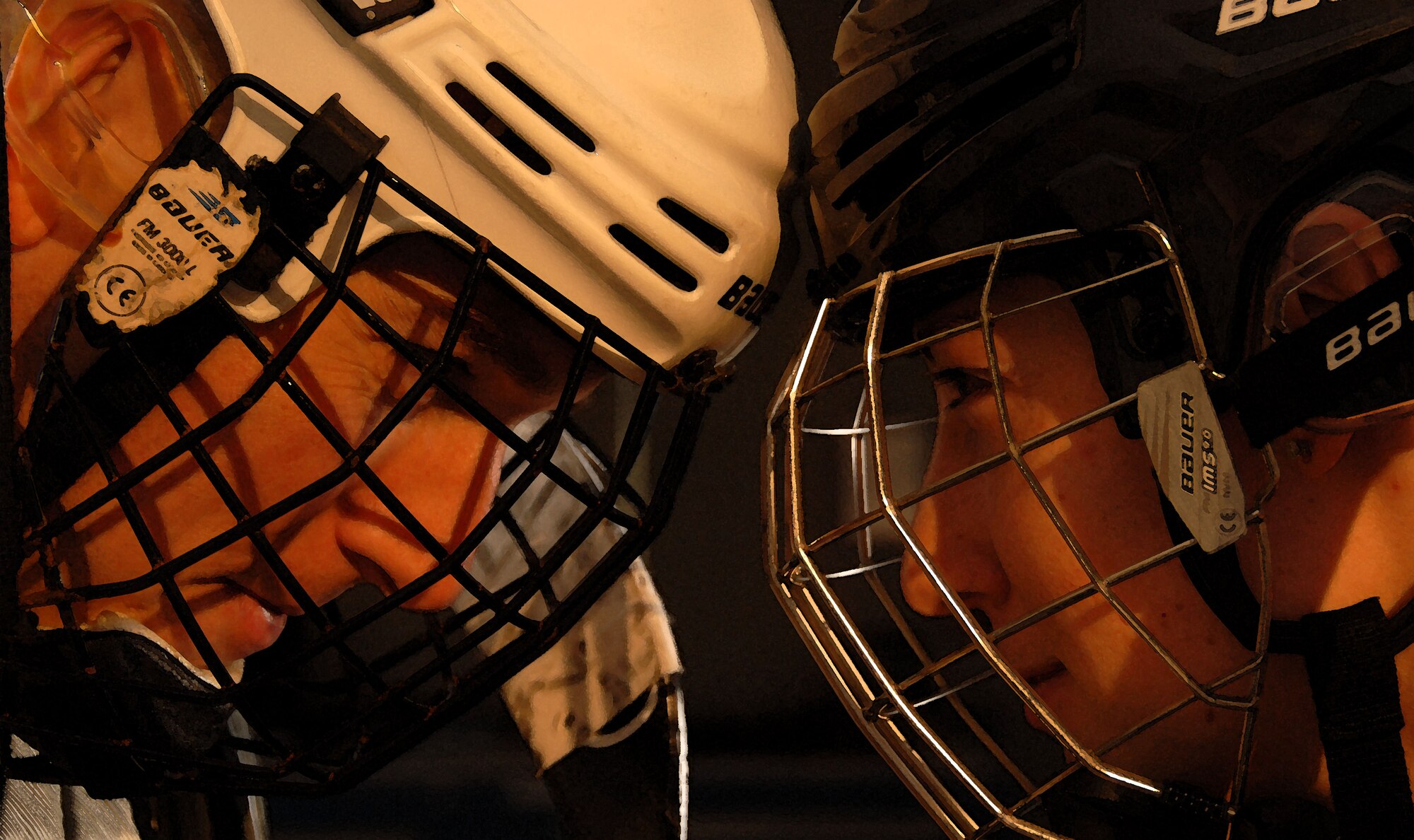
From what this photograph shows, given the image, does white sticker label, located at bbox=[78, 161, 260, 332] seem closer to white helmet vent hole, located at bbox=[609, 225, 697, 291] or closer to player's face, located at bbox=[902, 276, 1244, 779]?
white helmet vent hole, located at bbox=[609, 225, 697, 291]

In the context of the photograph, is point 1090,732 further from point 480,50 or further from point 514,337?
point 480,50

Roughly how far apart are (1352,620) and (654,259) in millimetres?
514

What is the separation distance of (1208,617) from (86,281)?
0.77 metres

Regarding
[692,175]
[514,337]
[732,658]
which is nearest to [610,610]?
[732,658]

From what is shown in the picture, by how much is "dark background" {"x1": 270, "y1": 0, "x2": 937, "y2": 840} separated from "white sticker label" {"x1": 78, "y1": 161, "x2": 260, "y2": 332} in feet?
2.04

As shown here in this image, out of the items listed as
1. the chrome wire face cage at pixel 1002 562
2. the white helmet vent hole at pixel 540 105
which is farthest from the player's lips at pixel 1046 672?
the white helmet vent hole at pixel 540 105

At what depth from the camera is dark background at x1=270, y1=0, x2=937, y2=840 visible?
1.15m

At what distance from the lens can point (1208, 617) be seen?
72 cm

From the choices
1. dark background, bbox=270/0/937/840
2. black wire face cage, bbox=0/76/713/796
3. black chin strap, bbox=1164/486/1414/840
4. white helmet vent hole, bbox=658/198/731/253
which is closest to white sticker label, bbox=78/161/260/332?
black wire face cage, bbox=0/76/713/796

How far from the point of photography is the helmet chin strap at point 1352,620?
0.60m

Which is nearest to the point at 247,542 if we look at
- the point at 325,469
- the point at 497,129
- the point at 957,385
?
the point at 325,469

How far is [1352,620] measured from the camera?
0.65 m

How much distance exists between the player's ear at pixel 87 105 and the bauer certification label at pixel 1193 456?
2.14ft

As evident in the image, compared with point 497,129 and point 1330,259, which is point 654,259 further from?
point 1330,259
